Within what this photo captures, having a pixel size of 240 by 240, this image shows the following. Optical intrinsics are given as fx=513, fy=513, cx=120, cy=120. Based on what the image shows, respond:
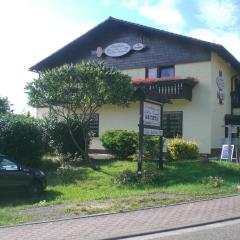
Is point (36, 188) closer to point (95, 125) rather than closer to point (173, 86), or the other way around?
point (173, 86)

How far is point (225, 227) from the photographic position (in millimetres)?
9938

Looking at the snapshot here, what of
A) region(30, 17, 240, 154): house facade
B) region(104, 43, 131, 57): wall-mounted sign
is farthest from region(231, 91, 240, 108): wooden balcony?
region(104, 43, 131, 57): wall-mounted sign

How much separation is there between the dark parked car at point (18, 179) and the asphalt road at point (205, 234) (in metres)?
6.73

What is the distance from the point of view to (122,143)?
22.4 metres

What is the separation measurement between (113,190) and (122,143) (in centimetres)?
659

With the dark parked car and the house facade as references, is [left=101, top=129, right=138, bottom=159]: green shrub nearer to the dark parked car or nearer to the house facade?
the house facade

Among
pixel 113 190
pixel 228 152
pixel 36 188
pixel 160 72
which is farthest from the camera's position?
pixel 160 72

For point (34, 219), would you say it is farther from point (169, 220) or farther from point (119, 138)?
point (119, 138)

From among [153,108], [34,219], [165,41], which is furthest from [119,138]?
[34,219]

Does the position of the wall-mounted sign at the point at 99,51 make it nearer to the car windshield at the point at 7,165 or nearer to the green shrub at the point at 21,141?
the green shrub at the point at 21,141

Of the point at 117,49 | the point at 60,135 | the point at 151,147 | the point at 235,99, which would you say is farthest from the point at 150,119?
the point at 235,99

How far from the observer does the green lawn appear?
40.2 ft

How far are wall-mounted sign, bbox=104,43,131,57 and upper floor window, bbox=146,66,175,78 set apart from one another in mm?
1813

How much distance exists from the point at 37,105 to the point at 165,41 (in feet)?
32.9
